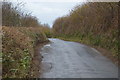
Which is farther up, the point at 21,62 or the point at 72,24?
the point at 72,24

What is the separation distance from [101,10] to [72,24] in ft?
69.0

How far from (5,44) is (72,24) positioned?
3337 centimetres

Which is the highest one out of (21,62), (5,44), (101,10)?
(101,10)

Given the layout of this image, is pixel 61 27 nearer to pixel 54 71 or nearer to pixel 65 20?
pixel 65 20

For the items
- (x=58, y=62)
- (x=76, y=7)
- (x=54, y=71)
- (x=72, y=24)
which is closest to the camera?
(x=54, y=71)

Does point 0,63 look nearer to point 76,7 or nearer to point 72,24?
point 76,7

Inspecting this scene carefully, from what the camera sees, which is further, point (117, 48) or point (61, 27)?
point (61, 27)

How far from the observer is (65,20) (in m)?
51.2

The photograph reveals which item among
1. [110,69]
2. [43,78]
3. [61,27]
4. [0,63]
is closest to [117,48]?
[110,69]

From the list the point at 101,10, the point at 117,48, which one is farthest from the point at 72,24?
the point at 117,48

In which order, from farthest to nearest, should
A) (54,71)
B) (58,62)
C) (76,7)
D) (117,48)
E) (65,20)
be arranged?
1. (65,20)
2. (76,7)
3. (117,48)
4. (58,62)
5. (54,71)

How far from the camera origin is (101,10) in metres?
23.0

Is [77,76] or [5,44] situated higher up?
[5,44]

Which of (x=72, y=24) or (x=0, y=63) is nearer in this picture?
(x=0, y=63)
